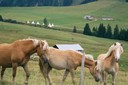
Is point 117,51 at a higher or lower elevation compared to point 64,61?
higher

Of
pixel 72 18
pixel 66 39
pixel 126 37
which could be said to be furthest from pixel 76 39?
pixel 72 18

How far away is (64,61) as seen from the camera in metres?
16.7

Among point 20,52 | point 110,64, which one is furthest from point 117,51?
point 20,52

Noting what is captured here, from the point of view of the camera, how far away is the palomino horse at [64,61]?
1638 cm

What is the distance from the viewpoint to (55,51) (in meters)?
17.2

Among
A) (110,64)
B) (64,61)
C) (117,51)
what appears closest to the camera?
(117,51)

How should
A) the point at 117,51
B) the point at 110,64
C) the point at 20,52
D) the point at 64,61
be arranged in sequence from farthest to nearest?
1. the point at 110,64
2. the point at 64,61
3. the point at 117,51
4. the point at 20,52

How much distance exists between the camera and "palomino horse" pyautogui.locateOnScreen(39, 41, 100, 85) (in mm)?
16375

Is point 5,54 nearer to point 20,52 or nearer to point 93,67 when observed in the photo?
point 20,52

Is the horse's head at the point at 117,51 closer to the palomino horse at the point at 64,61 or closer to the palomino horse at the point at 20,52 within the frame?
the palomino horse at the point at 64,61

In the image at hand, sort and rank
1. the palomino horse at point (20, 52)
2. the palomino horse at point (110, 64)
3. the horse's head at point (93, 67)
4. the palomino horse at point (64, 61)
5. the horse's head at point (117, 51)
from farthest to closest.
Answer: the palomino horse at point (110, 64) < the palomino horse at point (64, 61) < the horse's head at point (93, 67) < the horse's head at point (117, 51) < the palomino horse at point (20, 52)

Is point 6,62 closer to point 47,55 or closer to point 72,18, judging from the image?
point 47,55

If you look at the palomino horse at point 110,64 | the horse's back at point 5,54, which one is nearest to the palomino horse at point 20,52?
the horse's back at point 5,54

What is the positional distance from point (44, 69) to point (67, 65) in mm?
1381
